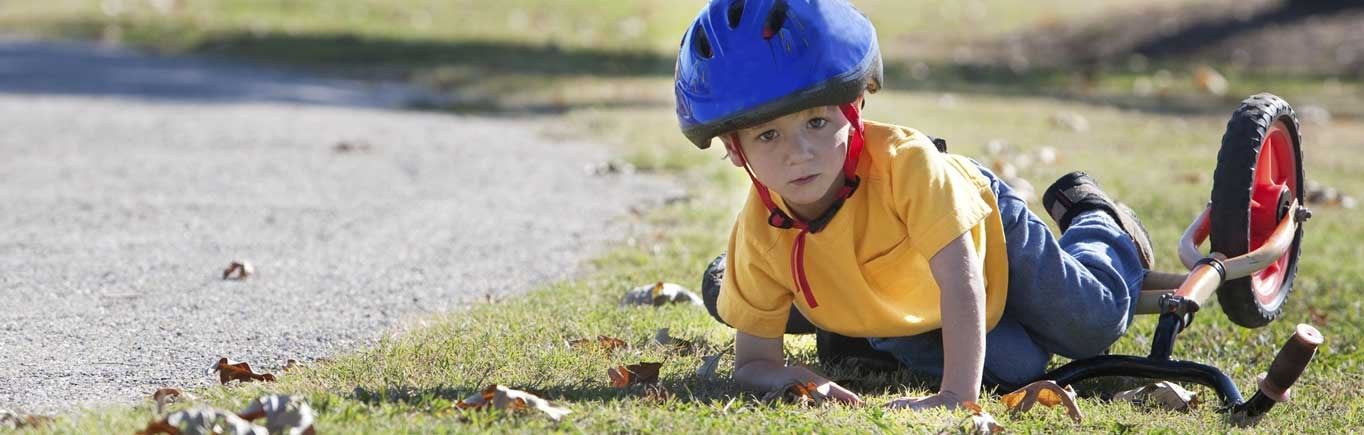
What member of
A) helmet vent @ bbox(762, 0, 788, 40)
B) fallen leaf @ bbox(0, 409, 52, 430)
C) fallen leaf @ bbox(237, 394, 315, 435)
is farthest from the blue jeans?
fallen leaf @ bbox(0, 409, 52, 430)

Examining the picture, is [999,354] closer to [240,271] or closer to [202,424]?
[202,424]

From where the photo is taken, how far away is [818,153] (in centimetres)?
334

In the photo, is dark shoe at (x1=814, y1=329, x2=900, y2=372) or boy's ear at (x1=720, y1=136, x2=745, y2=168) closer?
boy's ear at (x1=720, y1=136, x2=745, y2=168)

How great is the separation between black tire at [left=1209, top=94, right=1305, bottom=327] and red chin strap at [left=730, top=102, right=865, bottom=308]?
1.18 m

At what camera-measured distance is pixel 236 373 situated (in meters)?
3.61

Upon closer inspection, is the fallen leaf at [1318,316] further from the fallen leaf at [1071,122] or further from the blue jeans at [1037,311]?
the fallen leaf at [1071,122]

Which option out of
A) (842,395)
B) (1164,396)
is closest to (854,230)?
(842,395)

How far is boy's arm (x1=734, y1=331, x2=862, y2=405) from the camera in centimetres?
348

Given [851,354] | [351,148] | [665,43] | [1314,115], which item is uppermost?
[851,354]

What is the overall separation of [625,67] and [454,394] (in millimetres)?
10364

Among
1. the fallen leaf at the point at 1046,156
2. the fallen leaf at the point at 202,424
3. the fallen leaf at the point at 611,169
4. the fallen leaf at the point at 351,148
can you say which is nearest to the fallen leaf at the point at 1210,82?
the fallen leaf at the point at 1046,156

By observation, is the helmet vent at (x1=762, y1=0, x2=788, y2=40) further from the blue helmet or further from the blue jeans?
the blue jeans

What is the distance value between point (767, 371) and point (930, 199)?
61 centimetres

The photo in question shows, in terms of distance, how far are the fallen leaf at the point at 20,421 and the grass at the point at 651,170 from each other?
5cm
